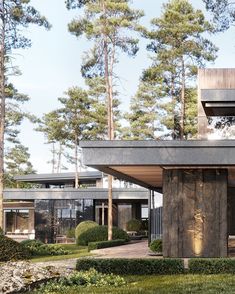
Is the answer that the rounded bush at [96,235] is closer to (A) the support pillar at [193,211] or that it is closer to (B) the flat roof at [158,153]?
(A) the support pillar at [193,211]

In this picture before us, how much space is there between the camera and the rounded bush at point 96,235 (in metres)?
29.3

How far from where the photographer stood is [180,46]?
41625 mm

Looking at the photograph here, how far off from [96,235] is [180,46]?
57.8 feet

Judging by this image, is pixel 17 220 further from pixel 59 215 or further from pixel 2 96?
pixel 2 96

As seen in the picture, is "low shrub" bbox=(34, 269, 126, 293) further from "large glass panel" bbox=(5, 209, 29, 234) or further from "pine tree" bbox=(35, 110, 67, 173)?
"pine tree" bbox=(35, 110, 67, 173)

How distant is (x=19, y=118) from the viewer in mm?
53875

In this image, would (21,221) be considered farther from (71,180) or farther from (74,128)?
(74,128)

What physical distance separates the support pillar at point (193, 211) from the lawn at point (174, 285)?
3.71m

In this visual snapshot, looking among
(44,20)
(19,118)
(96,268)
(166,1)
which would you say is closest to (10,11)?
(44,20)

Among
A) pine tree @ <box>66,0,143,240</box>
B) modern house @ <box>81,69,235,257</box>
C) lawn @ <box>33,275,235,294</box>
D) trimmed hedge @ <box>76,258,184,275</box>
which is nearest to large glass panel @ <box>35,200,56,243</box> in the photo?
pine tree @ <box>66,0,143,240</box>

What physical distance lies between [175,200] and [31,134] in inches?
2104

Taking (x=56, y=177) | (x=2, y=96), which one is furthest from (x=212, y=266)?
(x=56, y=177)

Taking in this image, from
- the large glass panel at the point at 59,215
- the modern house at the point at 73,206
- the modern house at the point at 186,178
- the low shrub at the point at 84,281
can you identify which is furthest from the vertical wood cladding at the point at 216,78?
the large glass panel at the point at 59,215

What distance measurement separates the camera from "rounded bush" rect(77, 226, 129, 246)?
1152 inches
